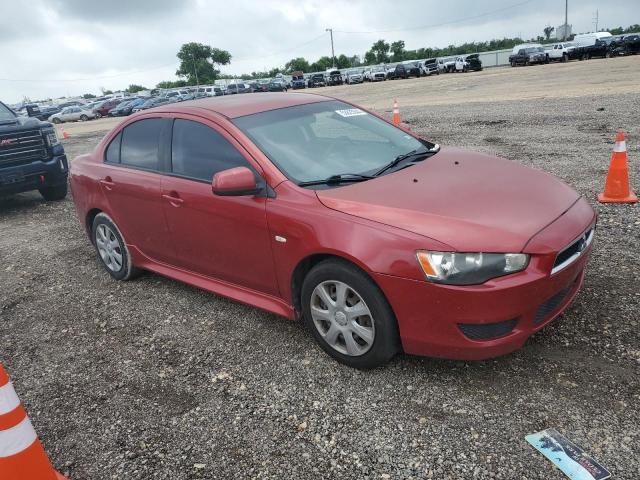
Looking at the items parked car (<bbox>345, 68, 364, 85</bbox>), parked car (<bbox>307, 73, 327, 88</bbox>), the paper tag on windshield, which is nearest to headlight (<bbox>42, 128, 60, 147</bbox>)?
the paper tag on windshield

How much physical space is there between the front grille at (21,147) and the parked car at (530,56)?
1580 inches

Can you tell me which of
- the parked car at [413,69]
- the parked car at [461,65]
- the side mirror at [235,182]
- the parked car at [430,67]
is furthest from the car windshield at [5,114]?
the parked car at [430,67]

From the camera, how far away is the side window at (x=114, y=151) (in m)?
4.76

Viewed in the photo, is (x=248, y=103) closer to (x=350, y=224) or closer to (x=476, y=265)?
(x=350, y=224)

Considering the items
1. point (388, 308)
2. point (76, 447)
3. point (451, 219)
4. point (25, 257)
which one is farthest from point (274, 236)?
point (25, 257)

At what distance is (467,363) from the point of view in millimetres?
3201

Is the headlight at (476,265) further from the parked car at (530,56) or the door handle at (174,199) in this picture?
the parked car at (530,56)

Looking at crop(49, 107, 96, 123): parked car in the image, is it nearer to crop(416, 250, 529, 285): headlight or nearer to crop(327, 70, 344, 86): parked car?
crop(327, 70, 344, 86): parked car

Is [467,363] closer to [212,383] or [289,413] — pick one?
[289,413]

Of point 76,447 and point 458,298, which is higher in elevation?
point 458,298

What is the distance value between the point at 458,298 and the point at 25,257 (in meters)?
5.58

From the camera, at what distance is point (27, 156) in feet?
26.8

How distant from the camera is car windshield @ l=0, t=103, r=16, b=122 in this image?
8300 millimetres

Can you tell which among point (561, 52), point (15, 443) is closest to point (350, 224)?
point (15, 443)
